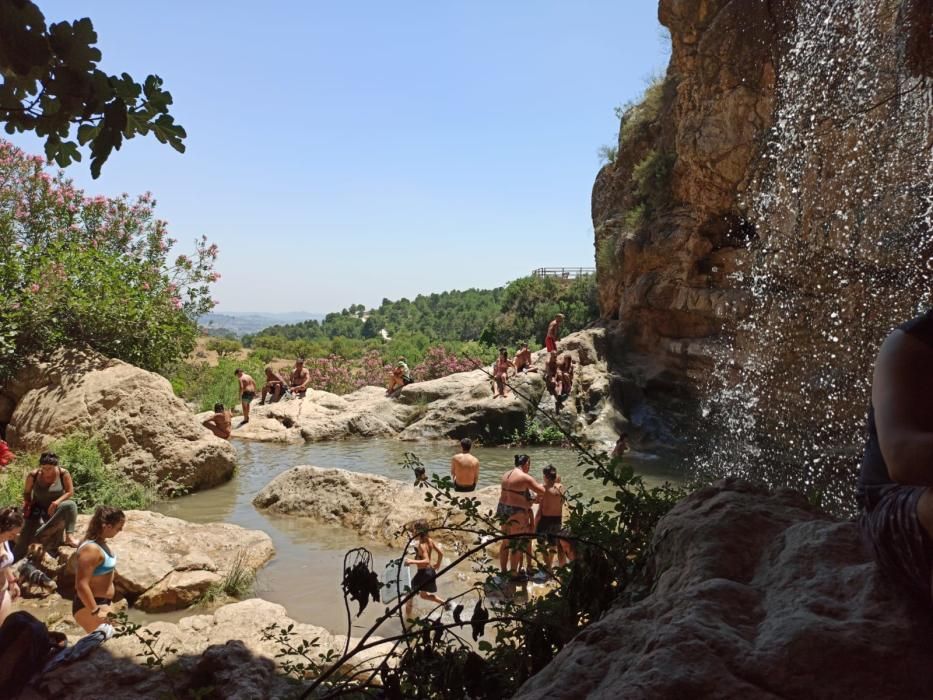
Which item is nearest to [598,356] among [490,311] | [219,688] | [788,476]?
[788,476]

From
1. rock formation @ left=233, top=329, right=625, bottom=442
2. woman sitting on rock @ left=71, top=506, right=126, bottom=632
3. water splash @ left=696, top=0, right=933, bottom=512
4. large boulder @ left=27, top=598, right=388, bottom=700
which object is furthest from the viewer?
rock formation @ left=233, top=329, right=625, bottom=442

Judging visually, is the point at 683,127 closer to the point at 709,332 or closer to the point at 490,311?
the point at 709,332

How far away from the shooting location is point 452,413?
17125 millimetres

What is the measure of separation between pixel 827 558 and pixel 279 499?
31.7ft

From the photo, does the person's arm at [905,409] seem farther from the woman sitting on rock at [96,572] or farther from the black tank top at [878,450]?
the woman sitting on rock at [96,572]

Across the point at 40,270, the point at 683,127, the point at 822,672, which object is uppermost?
the point at 683,127

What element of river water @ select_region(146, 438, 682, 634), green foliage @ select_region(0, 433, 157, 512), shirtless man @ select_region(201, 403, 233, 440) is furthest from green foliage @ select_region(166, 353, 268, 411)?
green foliage @ select_region(0, 433, 157, 512)

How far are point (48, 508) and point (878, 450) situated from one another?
8209 millimetres

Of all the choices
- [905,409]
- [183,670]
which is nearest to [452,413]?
[183,670]

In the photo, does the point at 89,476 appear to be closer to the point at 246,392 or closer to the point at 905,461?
the point at 246,392

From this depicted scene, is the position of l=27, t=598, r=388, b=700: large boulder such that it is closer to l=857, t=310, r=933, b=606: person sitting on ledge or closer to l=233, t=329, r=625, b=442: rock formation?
l=857, t=310, r=933, b=606: person sitting on ledge

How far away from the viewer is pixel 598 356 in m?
19.1

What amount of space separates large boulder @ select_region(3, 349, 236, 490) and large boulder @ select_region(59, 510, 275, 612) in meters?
2.76

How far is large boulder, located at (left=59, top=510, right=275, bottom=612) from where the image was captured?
21.9 ft
